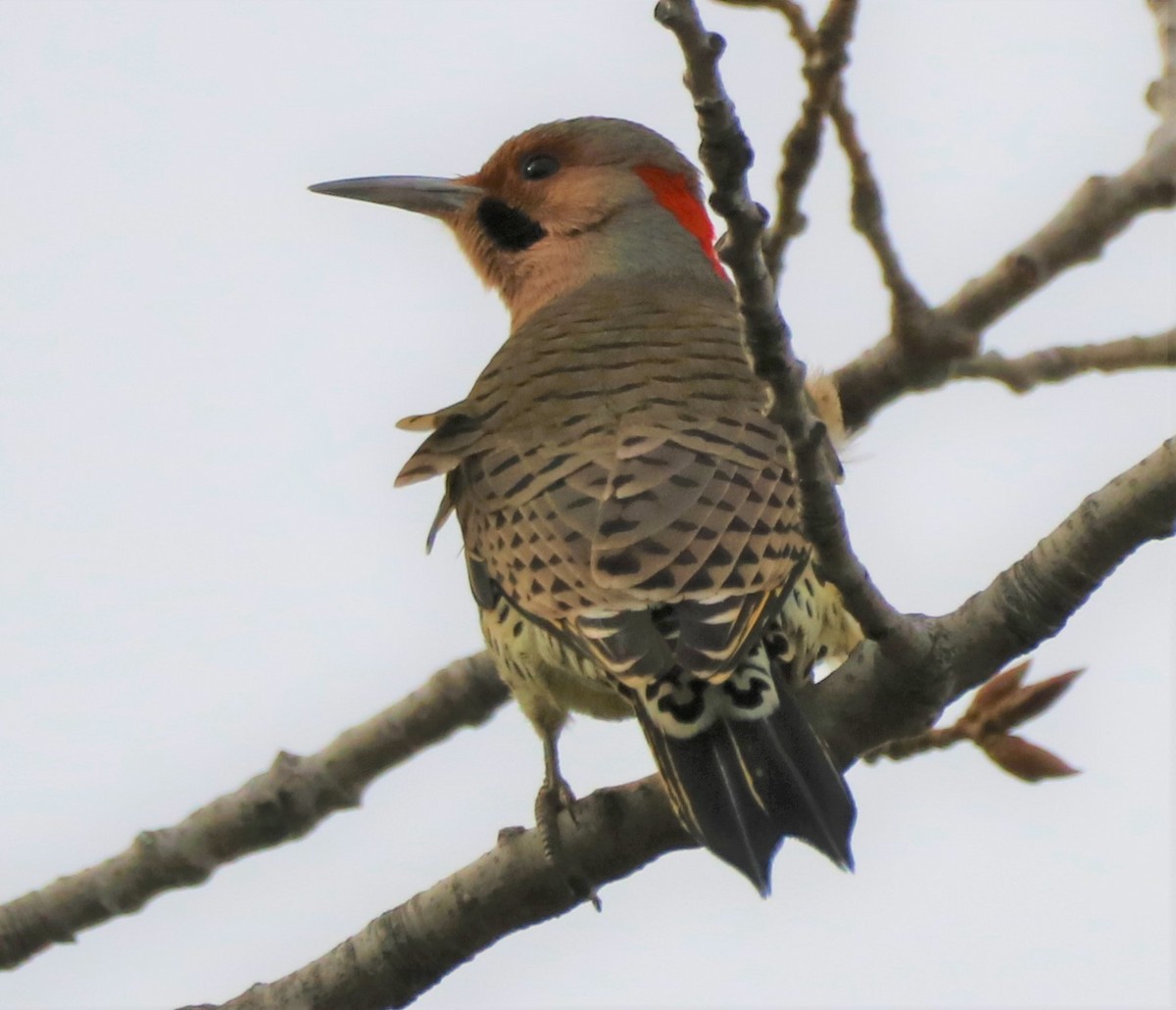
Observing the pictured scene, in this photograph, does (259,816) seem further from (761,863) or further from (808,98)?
(808,98)

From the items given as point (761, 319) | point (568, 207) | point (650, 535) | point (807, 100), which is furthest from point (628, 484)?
point (568, 207)

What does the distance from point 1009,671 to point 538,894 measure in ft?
3.84

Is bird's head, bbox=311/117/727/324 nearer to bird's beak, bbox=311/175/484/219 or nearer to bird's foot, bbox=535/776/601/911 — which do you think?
bird's beak, bbox=311/175/484/219

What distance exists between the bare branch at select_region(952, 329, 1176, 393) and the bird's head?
1298 mm

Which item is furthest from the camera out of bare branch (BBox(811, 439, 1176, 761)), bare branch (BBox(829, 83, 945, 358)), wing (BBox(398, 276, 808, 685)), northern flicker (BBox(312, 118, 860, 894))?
bare branch (BBox(829, 83, 945, 358))

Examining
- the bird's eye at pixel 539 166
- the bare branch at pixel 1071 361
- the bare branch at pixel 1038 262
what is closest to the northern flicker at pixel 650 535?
the bird's eye at pixel 539 166

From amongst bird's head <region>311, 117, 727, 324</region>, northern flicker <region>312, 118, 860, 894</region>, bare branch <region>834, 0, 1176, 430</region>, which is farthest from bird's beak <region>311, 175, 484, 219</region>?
bare branch <region>834, 0, 1176, 430</region>

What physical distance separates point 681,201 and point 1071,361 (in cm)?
203

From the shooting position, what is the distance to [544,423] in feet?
14.5

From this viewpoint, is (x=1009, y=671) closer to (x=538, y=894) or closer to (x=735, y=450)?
(x=735, y=450)

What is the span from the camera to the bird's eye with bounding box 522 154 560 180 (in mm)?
5938

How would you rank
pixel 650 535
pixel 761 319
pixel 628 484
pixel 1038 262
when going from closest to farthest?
1. pixel 761 319
2. pixel 650 535
3. pixel 628 484
4. pixel 1038 262

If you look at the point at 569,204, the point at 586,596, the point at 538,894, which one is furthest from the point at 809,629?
the point at 569,204

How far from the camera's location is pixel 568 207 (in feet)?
19.1
